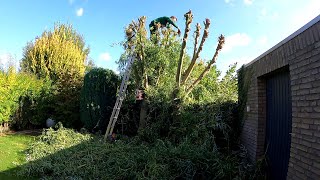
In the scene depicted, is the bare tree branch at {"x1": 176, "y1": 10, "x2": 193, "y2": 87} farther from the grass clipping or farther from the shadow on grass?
the shadow on grass

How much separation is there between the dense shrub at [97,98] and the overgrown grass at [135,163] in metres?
3.17

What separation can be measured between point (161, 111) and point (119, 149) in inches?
84.8

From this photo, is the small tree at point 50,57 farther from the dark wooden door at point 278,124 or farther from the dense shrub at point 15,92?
the dark wooden door at point 278,124

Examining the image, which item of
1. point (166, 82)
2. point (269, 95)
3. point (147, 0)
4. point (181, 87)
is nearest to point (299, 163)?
point (269, 95)

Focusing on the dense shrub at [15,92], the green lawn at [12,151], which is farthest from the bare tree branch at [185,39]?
the dense shrub at [15,92]

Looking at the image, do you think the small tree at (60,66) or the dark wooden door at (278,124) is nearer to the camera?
the dark wooden door at (278,124)

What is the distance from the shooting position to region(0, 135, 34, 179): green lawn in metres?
6.71

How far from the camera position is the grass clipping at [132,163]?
5.79 metres

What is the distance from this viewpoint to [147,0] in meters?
10.4

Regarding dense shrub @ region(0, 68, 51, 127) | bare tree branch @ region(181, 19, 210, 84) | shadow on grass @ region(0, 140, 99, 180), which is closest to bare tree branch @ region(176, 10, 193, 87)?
bare tree branch @ region(181, 19, 210, 84)

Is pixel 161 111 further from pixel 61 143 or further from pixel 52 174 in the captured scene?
pixel 52 174

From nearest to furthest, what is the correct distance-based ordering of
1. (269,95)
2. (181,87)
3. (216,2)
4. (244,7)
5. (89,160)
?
(269,95), (89,160), (244,7), (216,2), (181,87)

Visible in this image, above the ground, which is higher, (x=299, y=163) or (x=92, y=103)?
(x=92, y=103)

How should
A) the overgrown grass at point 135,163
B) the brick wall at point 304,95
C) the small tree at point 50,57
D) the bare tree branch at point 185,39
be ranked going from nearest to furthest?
the brick wall at point 304,95 < the overgrown grass at point 135,163 < the bare tree branch at point 185,39 < the small tree at point 50,57
